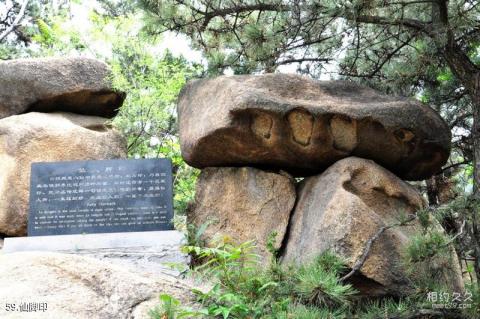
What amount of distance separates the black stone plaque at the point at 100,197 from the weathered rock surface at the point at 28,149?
508 mm

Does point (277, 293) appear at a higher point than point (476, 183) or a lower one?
lower

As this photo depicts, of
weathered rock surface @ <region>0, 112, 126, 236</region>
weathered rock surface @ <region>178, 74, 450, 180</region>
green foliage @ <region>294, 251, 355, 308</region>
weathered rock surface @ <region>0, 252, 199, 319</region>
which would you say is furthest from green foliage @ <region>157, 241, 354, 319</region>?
weathered rock surface @ <region>0, 112, 126, 236</region>

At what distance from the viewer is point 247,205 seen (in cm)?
516

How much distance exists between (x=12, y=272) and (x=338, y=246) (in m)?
2.29

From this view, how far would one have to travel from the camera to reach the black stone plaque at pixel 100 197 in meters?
5.21

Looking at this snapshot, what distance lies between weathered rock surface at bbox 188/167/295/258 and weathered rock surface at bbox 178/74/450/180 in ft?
0.53

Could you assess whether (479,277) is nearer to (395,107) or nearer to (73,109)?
(395,107)

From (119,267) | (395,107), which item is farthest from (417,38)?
(119,267)

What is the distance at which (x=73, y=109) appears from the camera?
264 inches

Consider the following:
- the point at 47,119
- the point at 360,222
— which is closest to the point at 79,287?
the point at 360,222

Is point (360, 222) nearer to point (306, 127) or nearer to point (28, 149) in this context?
point (306, 127)

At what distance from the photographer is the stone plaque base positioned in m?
4.93

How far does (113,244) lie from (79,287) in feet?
5.47

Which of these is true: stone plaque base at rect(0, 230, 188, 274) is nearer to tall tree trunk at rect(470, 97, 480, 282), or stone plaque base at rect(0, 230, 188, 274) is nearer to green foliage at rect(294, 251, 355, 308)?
green foliage at rect(294, 251, 355, 308)
